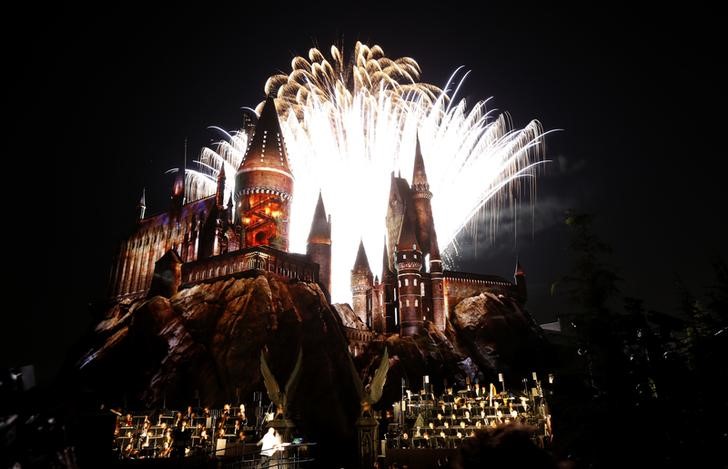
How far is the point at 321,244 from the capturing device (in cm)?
5716

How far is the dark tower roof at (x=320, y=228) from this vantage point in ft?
189

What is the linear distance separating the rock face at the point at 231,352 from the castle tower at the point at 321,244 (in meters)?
9.14

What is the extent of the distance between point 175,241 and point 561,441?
63.8 meters

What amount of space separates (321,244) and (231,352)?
2126cm

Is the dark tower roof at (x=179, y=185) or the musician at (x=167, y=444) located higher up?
the dark tower roof at (x=179, y=185)

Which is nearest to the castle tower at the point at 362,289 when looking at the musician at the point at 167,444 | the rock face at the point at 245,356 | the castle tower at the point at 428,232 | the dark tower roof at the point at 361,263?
the dark tower roof at the point at 361,263

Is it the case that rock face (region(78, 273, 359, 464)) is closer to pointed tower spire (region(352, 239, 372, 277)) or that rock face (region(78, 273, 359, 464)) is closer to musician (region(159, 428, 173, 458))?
musician (region(159, 428, 173, 458))

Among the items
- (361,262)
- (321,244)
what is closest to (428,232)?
(361,262)

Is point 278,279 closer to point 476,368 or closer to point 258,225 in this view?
point 258,225

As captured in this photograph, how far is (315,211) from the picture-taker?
196 ft

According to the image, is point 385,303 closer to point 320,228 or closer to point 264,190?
point 320,228

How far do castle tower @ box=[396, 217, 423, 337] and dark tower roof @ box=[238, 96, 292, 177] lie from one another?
16.6m

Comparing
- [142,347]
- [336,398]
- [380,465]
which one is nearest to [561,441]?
[380,465]

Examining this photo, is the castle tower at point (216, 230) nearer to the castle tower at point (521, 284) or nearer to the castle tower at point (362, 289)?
the castle tower at point (362, 289)
